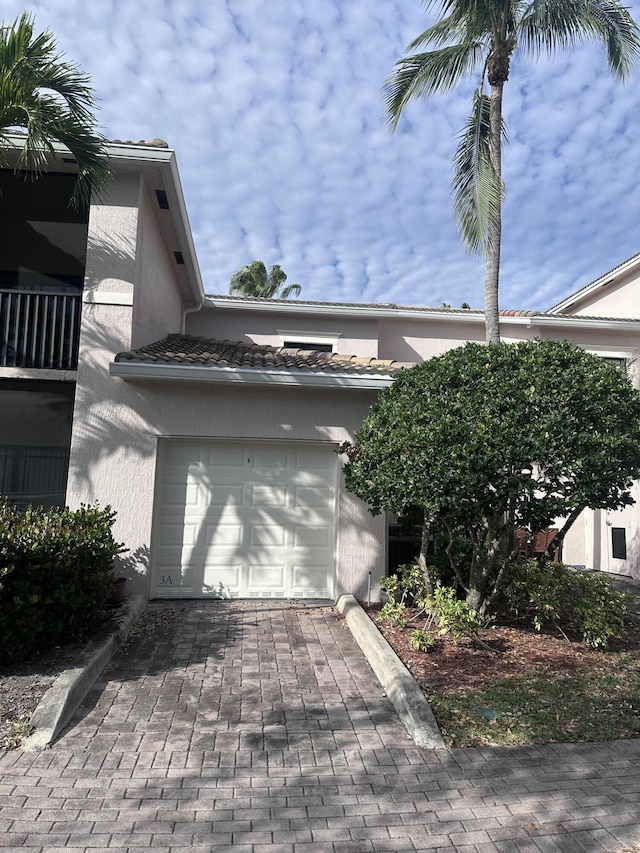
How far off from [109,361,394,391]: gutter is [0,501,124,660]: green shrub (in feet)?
6.77

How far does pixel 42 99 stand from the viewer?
6027 mm

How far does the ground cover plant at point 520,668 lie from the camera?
13.9 feet

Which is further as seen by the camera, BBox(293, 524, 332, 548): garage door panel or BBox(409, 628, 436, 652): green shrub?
BBox(293, 524, 332, 548): garage door panel

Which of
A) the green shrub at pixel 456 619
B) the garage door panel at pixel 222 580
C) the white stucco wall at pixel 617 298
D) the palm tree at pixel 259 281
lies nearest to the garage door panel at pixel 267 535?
the garage door panel at pixel 222 580

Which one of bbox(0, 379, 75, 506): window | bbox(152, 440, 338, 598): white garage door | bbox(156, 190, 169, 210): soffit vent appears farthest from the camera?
bbox(0, 379, 75, 506): window

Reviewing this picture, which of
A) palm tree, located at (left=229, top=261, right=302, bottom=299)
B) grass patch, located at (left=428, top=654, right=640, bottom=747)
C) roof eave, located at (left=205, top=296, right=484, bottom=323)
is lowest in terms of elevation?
grass patch, located at (left=428, top=654, right=640, bottom=747)

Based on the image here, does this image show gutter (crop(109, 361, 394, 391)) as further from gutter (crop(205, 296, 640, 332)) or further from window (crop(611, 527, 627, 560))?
window (crop(611, 527, 627, 560))

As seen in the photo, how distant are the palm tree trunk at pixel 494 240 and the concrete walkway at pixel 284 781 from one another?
6062 millimetres

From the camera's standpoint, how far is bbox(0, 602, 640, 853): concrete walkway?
2930 mm

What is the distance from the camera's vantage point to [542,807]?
127 inches

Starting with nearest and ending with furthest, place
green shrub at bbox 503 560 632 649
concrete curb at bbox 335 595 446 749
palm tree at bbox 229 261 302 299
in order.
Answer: concrete curb at bbox 335 595 446 749
green shrub at bbox 503 560 632 649
palm tree at bbox 229 261 302 299

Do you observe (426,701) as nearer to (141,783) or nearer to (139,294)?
(141,783)

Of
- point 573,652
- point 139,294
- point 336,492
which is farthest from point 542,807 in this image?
point 139,294

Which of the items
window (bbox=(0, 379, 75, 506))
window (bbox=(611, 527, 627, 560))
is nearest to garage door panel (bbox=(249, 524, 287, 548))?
window (bbox=(0, 379, 75, 506))
